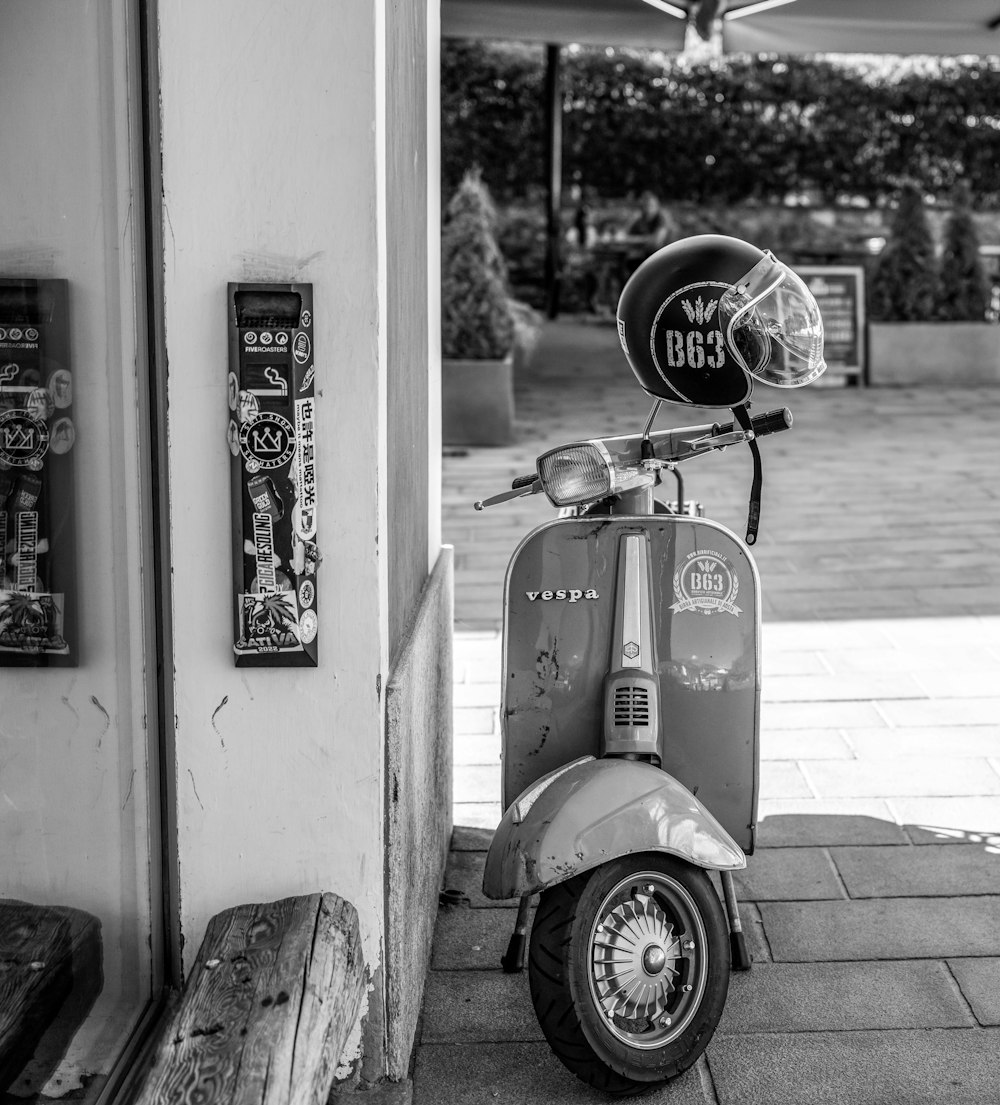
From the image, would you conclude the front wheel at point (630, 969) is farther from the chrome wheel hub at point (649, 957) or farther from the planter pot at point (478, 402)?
the planter pot at point (478, 402)

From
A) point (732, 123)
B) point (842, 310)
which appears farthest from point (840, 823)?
point (732, 123)

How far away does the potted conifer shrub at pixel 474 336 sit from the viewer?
834 cm

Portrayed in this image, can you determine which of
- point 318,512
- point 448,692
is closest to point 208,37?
point 318,512

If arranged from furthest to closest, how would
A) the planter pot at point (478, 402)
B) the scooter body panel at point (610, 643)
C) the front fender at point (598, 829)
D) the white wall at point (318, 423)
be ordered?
the planter pot at point (478, 402)
the scooter body panel at point (610, 643)
the front fender at point (598, 829)
the white wall at point (318, 423)

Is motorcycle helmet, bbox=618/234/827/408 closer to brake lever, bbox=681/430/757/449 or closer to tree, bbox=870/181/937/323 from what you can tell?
brake lever, bbox=681/430/757/449

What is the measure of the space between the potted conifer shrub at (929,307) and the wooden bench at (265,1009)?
941 cm

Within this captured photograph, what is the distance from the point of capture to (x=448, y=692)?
10.5 ft

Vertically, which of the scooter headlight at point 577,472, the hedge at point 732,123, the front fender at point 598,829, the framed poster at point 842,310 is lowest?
the front fender at point 598,829

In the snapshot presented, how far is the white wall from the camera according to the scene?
1.94 meters

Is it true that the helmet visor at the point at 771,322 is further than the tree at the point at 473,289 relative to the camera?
No

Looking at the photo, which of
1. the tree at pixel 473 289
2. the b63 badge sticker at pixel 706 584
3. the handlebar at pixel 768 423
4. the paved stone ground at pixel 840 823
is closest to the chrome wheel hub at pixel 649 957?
the paved stone ground at pixel 840 823

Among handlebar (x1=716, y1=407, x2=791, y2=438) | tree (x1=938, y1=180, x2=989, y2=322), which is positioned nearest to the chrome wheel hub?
handlebar (x1=716, y1=407, x2=791, y2=438)

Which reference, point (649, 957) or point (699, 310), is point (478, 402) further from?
point (649, 957)

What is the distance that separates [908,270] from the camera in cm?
1045
